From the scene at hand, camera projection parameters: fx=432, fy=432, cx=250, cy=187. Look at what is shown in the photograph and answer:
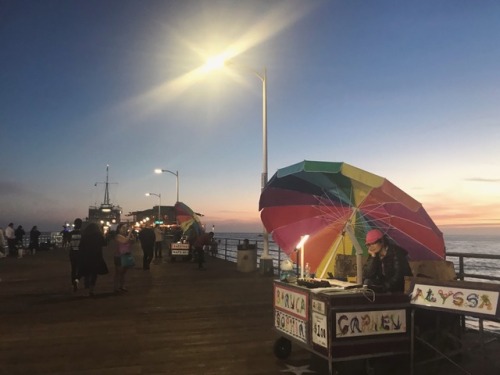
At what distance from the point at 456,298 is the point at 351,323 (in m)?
1.15

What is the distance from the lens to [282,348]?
18.5ft

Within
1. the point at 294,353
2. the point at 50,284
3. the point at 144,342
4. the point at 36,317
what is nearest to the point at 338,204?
the point at 294,353

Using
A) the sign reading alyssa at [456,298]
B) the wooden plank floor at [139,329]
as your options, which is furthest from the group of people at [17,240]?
the sign reading alyssa at [456,298]

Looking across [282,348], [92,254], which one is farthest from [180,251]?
[282,348]

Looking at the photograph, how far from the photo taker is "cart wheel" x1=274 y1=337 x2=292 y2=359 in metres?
5.61

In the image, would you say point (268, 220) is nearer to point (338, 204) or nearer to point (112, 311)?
point (338, 204)

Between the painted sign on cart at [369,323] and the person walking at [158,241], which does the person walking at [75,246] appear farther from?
the person walking at [158,241]

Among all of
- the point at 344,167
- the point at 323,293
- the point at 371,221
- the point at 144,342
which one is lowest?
the point at 144,342

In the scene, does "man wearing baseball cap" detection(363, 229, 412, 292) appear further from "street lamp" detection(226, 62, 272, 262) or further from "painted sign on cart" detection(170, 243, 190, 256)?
"painted sign on cart" detection(170, 243, 190, 256)

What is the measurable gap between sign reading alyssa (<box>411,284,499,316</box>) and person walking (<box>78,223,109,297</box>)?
25.8ft

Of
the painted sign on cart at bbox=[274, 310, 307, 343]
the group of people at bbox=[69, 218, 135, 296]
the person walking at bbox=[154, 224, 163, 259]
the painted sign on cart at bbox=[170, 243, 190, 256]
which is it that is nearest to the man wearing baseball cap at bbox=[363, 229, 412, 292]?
the painted sign on cart at bbox=[274, 310, 307, 343]

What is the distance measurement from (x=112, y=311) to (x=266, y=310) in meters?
3.13

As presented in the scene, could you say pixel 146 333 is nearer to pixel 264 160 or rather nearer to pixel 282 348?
pixel 282 348

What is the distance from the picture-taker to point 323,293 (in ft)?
15.7
